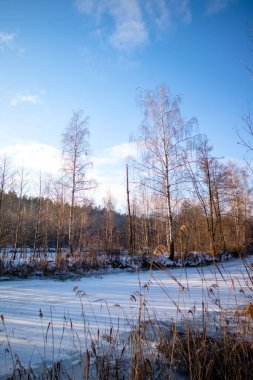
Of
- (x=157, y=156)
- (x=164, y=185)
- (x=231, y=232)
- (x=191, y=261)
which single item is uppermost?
(x=157, y=156)

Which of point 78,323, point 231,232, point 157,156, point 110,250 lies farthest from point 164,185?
point 231,232

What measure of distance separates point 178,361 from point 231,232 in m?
25.4

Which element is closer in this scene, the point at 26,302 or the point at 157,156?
the point at 26,302

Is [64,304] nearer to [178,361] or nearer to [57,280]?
[178,361]

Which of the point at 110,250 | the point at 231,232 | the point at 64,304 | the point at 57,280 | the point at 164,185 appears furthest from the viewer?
the point at 231,232

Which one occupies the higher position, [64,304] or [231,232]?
[231,232]

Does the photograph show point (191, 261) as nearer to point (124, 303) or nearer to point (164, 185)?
point (164, 185)

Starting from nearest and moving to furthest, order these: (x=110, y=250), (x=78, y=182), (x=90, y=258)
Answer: (x=90, y=258), (x=110, y=250), (x=78, y=182)

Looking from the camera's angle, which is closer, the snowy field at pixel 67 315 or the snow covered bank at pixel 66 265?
the snowy field at pixel 67 315

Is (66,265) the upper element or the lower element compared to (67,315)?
upper

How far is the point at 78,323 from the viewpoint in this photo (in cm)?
338

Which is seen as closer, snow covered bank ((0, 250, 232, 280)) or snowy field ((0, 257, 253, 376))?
snowy field ((0, 257, 253, 376))

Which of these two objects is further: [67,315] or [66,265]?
[66,265]

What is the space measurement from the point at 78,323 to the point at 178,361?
168 centimetres
